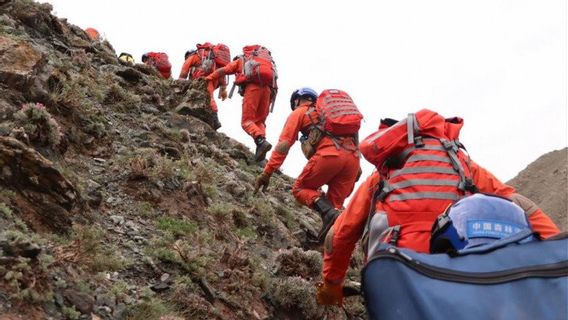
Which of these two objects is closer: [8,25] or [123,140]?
[123,140]

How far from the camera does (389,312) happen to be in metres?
2.71

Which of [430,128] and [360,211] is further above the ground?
[430,128]

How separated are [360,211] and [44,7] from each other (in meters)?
8.87

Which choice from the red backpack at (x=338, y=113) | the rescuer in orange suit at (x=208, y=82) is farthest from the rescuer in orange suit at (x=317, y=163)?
the rescuer in orange suit at (x=208, y=82)

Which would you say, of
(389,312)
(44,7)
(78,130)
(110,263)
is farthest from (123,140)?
(389,312)

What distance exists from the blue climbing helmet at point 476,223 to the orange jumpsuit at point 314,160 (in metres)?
5.38

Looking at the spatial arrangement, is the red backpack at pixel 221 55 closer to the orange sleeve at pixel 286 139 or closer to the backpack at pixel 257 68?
the backpack at pixel 257 68

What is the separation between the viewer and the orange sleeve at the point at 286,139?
8531 mm

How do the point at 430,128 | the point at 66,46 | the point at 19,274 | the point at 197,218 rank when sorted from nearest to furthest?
the point at 19,274 < the point at 430,128 < the point at 197,218 < the point at 66,46

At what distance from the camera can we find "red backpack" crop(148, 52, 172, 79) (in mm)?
19156

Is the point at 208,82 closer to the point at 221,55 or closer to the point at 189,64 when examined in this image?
the point at 221,55

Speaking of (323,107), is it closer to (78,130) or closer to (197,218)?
(197,218)

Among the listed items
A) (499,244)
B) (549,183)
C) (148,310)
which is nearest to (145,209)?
(148,310)

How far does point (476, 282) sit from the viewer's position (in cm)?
253
